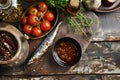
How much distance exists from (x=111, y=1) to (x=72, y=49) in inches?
14.3

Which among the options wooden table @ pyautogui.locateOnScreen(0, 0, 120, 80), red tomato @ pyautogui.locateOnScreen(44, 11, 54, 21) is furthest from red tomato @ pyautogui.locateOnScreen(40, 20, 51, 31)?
wooden table @ pyautogui.locateOnScreen(0, 0, 120, 80)

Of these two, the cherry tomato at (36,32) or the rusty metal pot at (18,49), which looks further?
the cherry tomato at (36,32)

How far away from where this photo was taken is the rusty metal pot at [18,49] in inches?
85.7

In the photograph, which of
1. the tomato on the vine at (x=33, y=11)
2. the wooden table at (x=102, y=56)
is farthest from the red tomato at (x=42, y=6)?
the wooden table at (x=102, y=56)

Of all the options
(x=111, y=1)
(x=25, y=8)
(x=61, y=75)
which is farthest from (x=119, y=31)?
(x=25, y=8)

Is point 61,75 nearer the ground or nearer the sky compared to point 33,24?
nearer the ground

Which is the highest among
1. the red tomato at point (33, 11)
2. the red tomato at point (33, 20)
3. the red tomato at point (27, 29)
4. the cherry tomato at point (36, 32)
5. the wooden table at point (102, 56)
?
the red tomato at point (33, 11)

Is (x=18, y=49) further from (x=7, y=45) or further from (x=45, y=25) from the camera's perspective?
(x=45, y=25)

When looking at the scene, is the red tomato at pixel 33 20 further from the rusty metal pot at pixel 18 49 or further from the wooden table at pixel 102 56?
the wooden table at pixel 102 56

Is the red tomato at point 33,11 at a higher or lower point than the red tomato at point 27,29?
higher

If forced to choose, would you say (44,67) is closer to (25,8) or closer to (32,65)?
(32,65)

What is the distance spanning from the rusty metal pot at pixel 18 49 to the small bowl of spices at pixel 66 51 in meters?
0.17

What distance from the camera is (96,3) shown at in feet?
7.39

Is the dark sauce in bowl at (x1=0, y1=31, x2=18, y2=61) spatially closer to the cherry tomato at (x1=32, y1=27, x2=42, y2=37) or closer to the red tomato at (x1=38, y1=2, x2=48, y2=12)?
the cherry tomato at (x1=32, y1=27, x2=42, y2=37)
